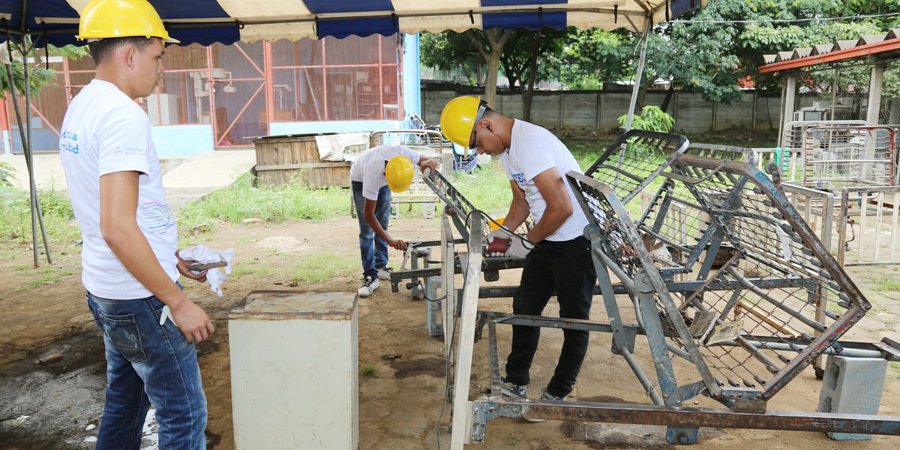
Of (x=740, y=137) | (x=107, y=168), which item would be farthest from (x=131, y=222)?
(x=740, y=137)

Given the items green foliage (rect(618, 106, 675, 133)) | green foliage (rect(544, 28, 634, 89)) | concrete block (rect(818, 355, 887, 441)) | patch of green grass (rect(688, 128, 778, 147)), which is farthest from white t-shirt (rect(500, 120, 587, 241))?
patch of green grass (rect(688, 128, 778, 147))

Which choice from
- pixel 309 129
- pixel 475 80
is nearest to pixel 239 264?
pixel 309 129

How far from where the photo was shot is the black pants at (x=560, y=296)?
11.2 ft

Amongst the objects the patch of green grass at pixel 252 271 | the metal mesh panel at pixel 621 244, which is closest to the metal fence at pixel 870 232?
the metal mesh panel at pixel 621 244

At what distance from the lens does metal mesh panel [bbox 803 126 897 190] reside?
→ 9297mm

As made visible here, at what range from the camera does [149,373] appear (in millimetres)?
2119

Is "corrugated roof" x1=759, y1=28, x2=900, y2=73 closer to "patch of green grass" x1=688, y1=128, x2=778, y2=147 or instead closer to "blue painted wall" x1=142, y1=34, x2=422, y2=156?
"patch of green grass" x1=688, y1=128, x2=778, y2=147

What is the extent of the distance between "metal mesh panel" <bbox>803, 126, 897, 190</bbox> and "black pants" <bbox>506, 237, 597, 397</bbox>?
6.87 meters

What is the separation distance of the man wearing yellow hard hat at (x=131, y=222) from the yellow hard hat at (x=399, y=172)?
10.0 ft

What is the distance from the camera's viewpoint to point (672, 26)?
717 inches

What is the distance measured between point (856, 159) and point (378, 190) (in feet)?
25.6

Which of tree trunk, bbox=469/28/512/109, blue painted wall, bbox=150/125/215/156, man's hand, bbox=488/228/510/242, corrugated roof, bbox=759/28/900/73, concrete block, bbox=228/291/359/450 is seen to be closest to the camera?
concrete block, bbox=228/291/359/450

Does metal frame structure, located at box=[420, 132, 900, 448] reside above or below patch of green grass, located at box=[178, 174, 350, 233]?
above

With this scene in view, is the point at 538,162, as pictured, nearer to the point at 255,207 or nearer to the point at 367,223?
the point at 367,223
